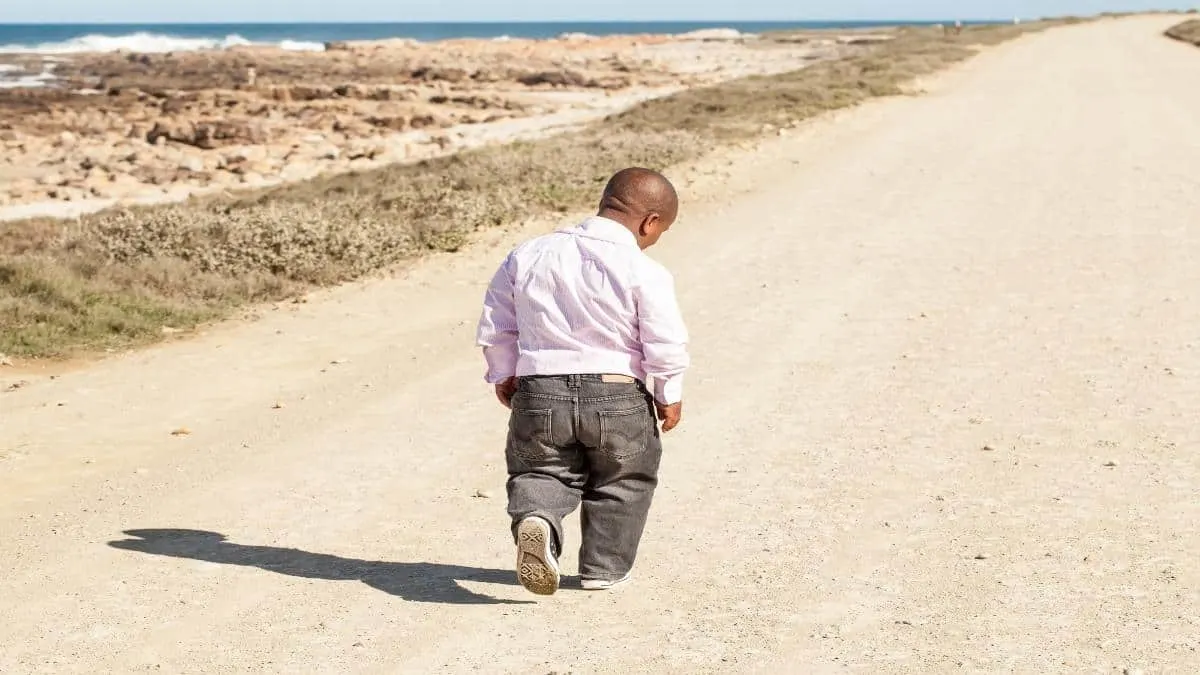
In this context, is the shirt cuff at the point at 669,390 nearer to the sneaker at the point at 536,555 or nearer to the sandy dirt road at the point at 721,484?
the sneaker at the point at 536,555

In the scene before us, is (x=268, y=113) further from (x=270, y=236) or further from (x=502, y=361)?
(x=502, y=361)

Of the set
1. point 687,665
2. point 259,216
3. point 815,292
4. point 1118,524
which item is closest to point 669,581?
point 687,665

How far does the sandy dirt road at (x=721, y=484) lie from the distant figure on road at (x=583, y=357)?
410 mm

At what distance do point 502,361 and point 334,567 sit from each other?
3.66 feet

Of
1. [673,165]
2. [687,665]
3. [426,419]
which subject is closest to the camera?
[687,665]

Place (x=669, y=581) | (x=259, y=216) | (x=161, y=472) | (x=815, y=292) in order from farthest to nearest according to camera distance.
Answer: (x=259, y=216)
(x=815, y=292)
(x=161, y=472)
(x=669, y=581)

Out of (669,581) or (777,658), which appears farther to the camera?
(669,581)

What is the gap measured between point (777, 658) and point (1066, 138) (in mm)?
17578

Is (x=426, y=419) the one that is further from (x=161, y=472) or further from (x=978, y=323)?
(x=978, y=323)

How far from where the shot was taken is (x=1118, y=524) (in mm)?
5711

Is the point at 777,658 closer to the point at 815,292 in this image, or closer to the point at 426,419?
the point at 426,419

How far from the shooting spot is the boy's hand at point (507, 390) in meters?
4.88

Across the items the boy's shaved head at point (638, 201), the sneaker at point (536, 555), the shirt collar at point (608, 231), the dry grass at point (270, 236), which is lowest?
the dry grass at point (270, 236)

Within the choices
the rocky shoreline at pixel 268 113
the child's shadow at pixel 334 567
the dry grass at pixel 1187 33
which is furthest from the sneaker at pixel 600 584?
the dry grass at pixel 1187 33
